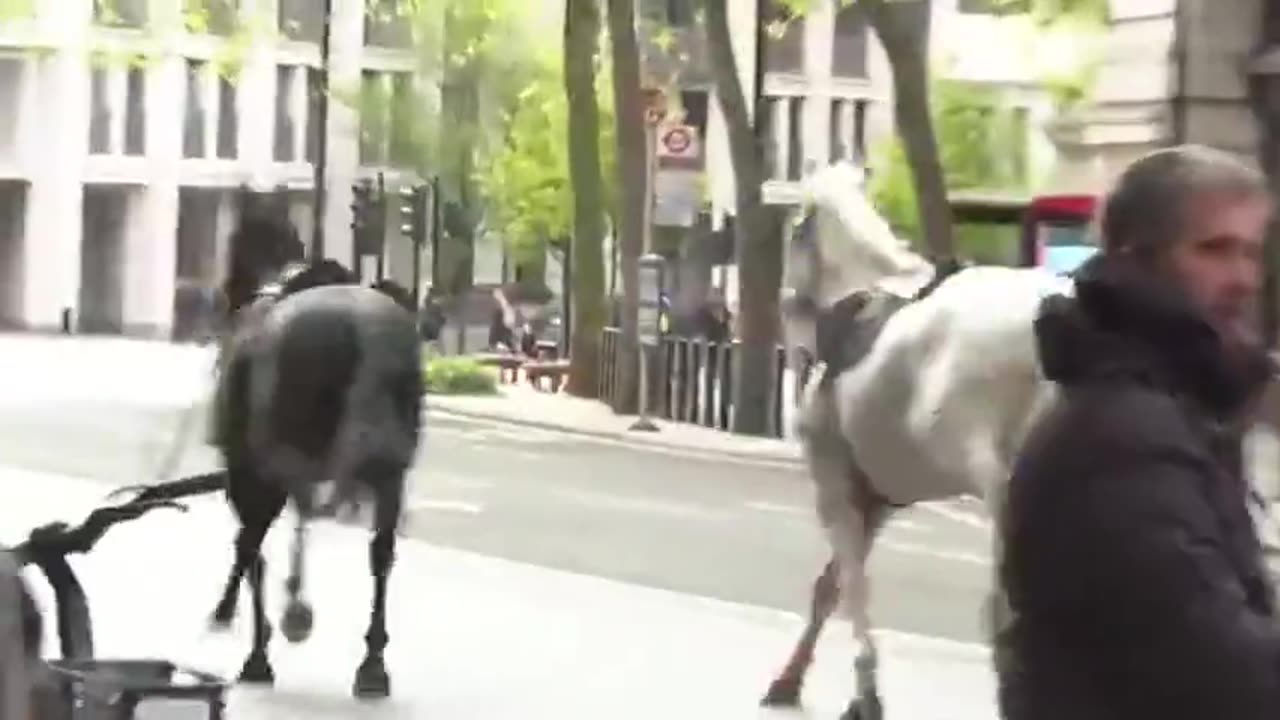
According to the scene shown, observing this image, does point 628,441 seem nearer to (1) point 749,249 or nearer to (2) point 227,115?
(1) point 749,249

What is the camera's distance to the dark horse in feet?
32.8

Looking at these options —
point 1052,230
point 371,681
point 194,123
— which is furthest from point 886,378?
point 194,123

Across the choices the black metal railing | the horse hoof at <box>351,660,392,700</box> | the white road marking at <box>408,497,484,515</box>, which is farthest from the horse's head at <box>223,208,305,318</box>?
the black metal railing

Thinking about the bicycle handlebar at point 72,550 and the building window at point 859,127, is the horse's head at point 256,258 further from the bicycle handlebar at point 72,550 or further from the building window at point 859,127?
the building window at point 859,127

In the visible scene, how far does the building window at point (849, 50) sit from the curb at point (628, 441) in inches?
1335

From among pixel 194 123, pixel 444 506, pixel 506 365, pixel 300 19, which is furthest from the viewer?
pixel 194 123

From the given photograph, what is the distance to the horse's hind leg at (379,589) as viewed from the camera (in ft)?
33.0

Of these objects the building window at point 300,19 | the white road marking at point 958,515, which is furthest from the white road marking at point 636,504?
the building window at point 300,19

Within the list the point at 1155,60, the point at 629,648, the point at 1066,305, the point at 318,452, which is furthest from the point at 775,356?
the point at 1066,305

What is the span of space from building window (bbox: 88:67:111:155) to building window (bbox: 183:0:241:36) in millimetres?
12313

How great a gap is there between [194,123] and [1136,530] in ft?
181

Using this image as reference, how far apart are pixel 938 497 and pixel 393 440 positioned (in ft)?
6.57

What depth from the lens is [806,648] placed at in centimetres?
1048

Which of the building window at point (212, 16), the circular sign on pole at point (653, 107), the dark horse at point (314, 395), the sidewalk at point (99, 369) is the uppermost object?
the building window at point (212, 16)
